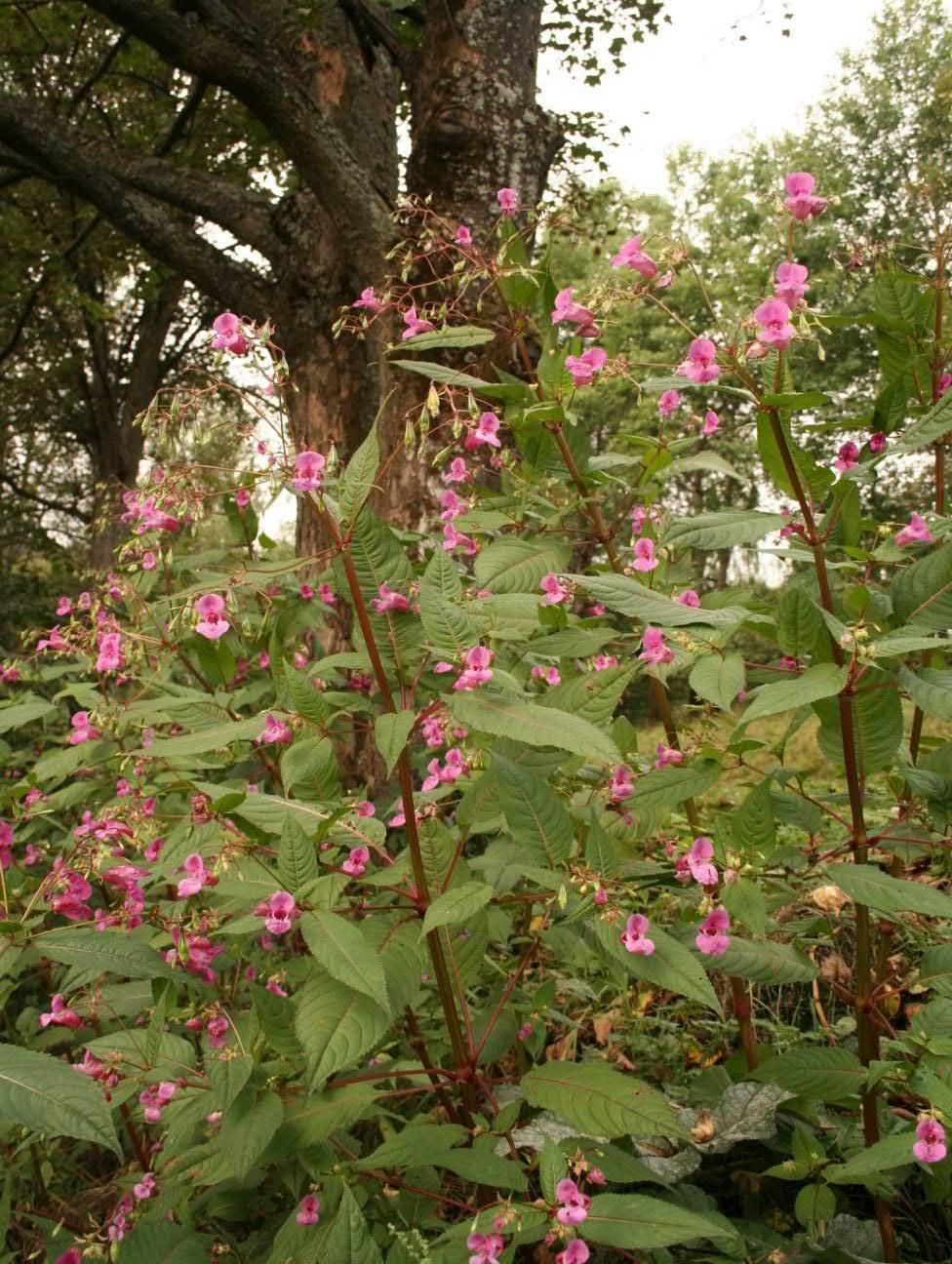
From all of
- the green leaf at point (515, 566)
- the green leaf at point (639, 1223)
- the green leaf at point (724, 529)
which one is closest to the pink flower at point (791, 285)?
the green leaf at point (724, 529)

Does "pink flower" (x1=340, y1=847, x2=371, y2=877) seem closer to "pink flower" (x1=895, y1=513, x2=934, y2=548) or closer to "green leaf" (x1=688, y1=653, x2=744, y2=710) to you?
"green leaf" (x1=688, y1=653, x2=744, y2=710)

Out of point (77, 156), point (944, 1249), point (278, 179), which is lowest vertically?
point (944, 1249)

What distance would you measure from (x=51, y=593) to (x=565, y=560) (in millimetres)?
9850

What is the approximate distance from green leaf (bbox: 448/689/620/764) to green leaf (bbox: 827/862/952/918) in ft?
1.36

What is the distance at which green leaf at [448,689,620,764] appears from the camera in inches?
40.9

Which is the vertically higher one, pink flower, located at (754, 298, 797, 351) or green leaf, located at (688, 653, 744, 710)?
pink flower, located at (754, 298, 797, 351)

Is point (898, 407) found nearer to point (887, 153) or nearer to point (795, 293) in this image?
point (795, 293)

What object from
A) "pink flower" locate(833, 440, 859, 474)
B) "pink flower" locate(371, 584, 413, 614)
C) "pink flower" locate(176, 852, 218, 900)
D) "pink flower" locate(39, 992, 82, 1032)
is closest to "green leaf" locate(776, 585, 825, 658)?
"pink flower" locate(833, 440, 859, 474)

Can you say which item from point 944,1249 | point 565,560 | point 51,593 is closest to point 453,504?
point 565,560

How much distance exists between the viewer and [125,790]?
1.83 m

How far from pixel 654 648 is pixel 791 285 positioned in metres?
0.52

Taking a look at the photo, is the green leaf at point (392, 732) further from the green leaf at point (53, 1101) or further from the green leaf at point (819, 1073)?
the green leaf at point (819, 1073)

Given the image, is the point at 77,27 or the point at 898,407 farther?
the point at 77,27

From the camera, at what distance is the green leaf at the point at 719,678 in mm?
1178
